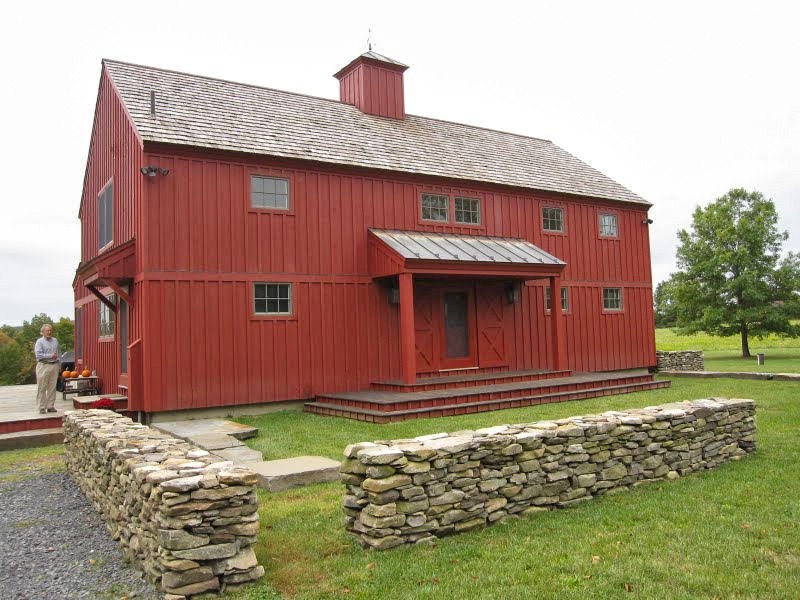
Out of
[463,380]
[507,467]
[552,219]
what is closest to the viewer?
[507,467]

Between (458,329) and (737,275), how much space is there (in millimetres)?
22889

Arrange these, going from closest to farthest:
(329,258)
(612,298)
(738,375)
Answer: (329,258), (738,375), (612,298)

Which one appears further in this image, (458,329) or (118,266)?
(458,329)

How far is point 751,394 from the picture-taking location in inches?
538

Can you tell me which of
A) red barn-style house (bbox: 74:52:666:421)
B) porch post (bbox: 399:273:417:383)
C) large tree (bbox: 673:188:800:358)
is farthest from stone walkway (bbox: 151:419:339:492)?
large tree (bbox: 673:188:800:358)

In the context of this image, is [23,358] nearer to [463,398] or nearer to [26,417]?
[26,417]

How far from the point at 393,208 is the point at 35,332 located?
4676cm

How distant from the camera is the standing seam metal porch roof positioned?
13921mm

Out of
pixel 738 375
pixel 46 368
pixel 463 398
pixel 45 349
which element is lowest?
pixel 738 375

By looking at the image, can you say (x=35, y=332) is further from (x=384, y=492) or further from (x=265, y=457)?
(x=384, y=492)

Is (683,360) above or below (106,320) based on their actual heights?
below

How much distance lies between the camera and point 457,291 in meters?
15.8

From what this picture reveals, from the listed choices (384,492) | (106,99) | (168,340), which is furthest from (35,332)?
(384,492)

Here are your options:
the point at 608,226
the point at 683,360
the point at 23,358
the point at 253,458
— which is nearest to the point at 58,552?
the point at 253,458
